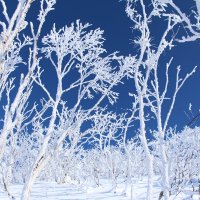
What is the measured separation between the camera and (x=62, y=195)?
19172 mm

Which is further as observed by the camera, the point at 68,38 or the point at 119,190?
the point at 119,190

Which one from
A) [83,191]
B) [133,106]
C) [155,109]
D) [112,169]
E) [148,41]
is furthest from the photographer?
[112,169]

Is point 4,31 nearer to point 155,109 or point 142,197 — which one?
point 155,109

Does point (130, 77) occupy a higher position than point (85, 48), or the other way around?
point (85, 48)

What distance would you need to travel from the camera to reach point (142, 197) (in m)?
19.7

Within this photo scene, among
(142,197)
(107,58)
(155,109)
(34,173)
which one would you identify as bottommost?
(142,197)

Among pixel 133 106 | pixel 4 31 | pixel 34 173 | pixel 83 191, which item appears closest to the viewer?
pixel 4 31

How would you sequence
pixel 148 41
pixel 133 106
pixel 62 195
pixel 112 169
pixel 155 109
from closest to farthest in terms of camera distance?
pixel 155 109
pixel 148 41
pixel 133 106
pixel 62 195
pixel 112 169

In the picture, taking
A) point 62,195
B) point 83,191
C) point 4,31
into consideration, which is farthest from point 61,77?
point 83,191

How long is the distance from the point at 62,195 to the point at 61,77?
10.6 meters

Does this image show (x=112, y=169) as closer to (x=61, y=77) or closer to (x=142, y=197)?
(x=142, y=197)

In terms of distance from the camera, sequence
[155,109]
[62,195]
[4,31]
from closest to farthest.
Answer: [4,31] → [155,109] → [62,195]

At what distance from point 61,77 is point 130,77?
7.76ft

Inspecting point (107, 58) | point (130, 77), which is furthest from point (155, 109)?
point (107, 58)
